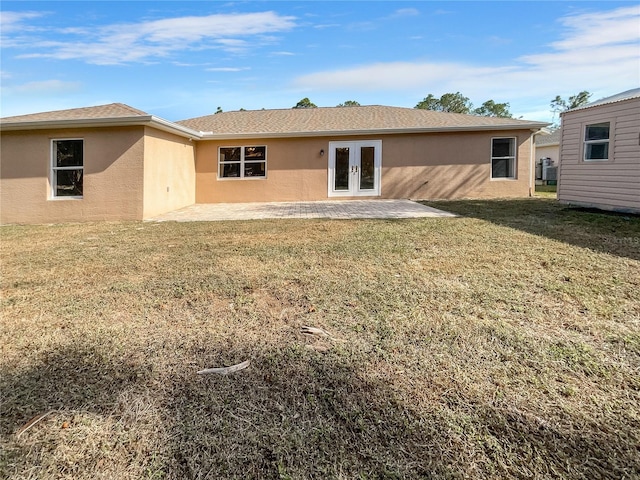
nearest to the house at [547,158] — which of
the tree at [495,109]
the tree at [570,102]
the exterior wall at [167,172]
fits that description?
the exterior wall at [167,172]

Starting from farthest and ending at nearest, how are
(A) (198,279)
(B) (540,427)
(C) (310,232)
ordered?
(C) (310,232), (A) (198,279), (B) (540,427)

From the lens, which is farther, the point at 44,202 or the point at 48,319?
the point at 44,202

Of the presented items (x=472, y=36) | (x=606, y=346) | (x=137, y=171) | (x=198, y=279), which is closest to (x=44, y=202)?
(x=137, y=171)

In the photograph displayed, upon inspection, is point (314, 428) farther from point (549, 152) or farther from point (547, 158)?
point (549, 152)

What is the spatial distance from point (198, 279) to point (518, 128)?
13593 mm

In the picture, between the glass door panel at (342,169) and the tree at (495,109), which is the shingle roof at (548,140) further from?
the tree at (495,109)

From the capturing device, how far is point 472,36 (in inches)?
581

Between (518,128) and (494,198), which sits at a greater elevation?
(518,128)

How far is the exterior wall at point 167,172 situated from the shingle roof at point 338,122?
4.88 feet

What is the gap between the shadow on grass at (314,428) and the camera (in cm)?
168

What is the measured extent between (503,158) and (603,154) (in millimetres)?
4541

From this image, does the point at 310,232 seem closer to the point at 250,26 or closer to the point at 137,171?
the point at 137,171

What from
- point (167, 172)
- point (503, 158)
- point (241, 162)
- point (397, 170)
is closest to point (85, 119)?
point (167, 172)

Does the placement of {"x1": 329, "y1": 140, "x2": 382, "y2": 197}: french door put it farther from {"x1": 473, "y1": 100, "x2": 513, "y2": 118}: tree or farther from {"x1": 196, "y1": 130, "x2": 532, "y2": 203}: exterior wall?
{"x1": 473, "y1": 100, "x2": 513, "y2": 118}: tree
